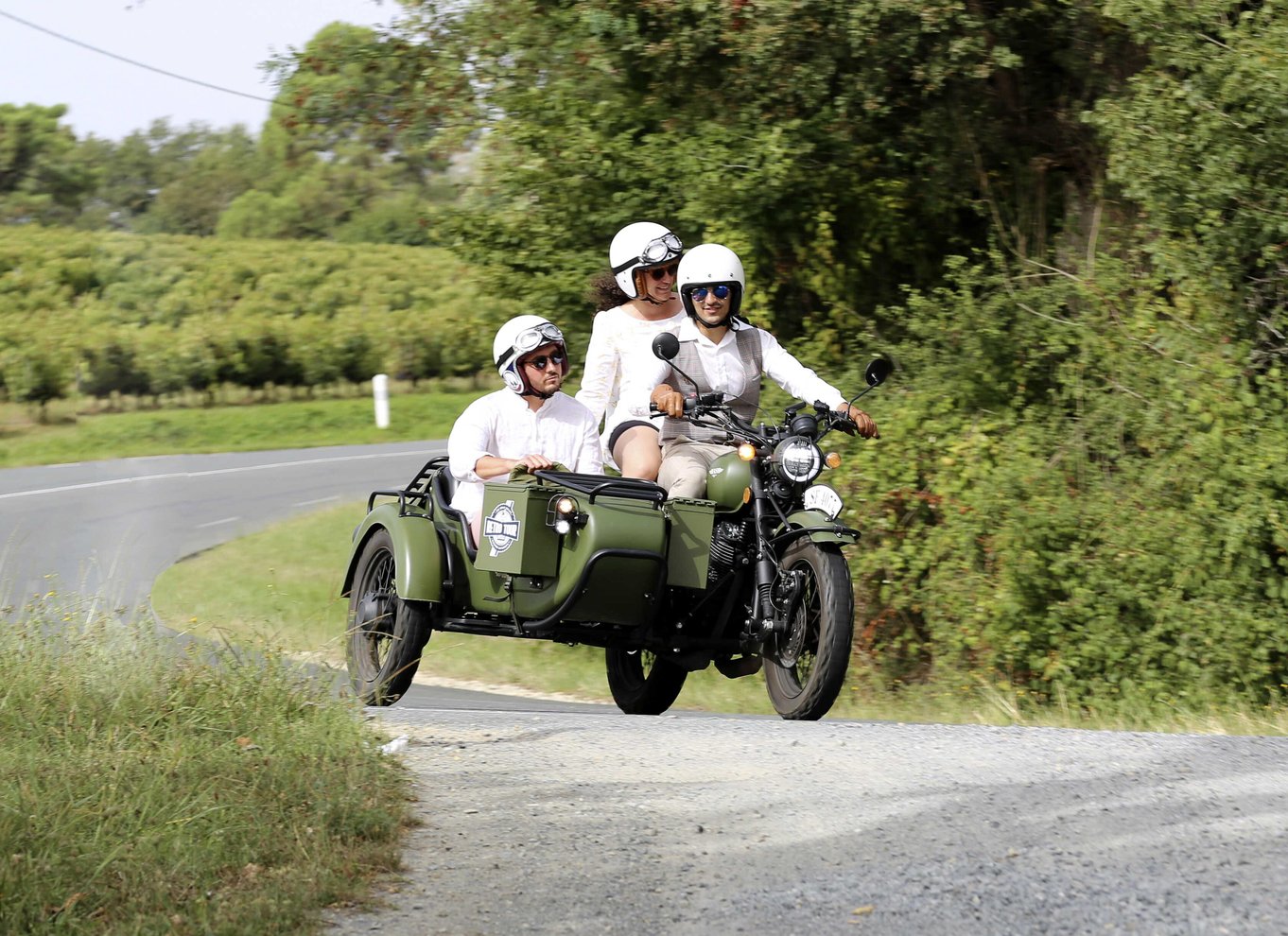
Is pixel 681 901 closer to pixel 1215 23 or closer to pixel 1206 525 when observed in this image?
pixel 1206 525

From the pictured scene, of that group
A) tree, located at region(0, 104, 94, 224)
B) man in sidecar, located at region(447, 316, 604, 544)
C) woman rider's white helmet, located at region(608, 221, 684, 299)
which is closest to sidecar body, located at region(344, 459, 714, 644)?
man in sidecar, located at region(447, 316, 604, 544)

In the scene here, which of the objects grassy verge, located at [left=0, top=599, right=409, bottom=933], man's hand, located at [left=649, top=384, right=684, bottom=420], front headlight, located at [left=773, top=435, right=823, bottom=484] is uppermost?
man's hand, located at [left=649, top=384, right=684, bottom=420]

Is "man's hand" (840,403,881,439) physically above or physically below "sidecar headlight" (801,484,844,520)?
above

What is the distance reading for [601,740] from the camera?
707 cm

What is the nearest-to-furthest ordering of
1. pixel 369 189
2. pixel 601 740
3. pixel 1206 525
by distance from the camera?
1. pixel 601 740
2. pixel 1206 525
3. pixel 369 189

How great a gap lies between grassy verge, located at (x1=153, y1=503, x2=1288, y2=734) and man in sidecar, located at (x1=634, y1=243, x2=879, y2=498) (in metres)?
1.47

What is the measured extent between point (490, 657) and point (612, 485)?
32.7 ft

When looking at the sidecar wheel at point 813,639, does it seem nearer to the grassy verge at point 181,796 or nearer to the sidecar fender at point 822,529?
the sidecar fender at point 822,529

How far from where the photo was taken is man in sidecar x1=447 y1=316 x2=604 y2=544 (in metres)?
8.20

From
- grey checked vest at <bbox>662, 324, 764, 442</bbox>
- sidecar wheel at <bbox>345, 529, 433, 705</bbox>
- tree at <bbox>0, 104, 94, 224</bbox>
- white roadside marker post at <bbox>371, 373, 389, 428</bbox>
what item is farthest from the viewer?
tree at <bbox>0, 104, 94, 224</bbox>

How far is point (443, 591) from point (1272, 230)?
7.66 meters

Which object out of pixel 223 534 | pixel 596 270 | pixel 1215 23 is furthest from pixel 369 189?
pixel 1215 23

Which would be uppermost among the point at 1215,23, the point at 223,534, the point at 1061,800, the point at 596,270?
the point at 1215,23

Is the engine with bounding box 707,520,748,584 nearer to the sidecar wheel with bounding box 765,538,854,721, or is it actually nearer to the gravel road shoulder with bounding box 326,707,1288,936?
the sidecar wheel with bounding box 765,538,854,721
